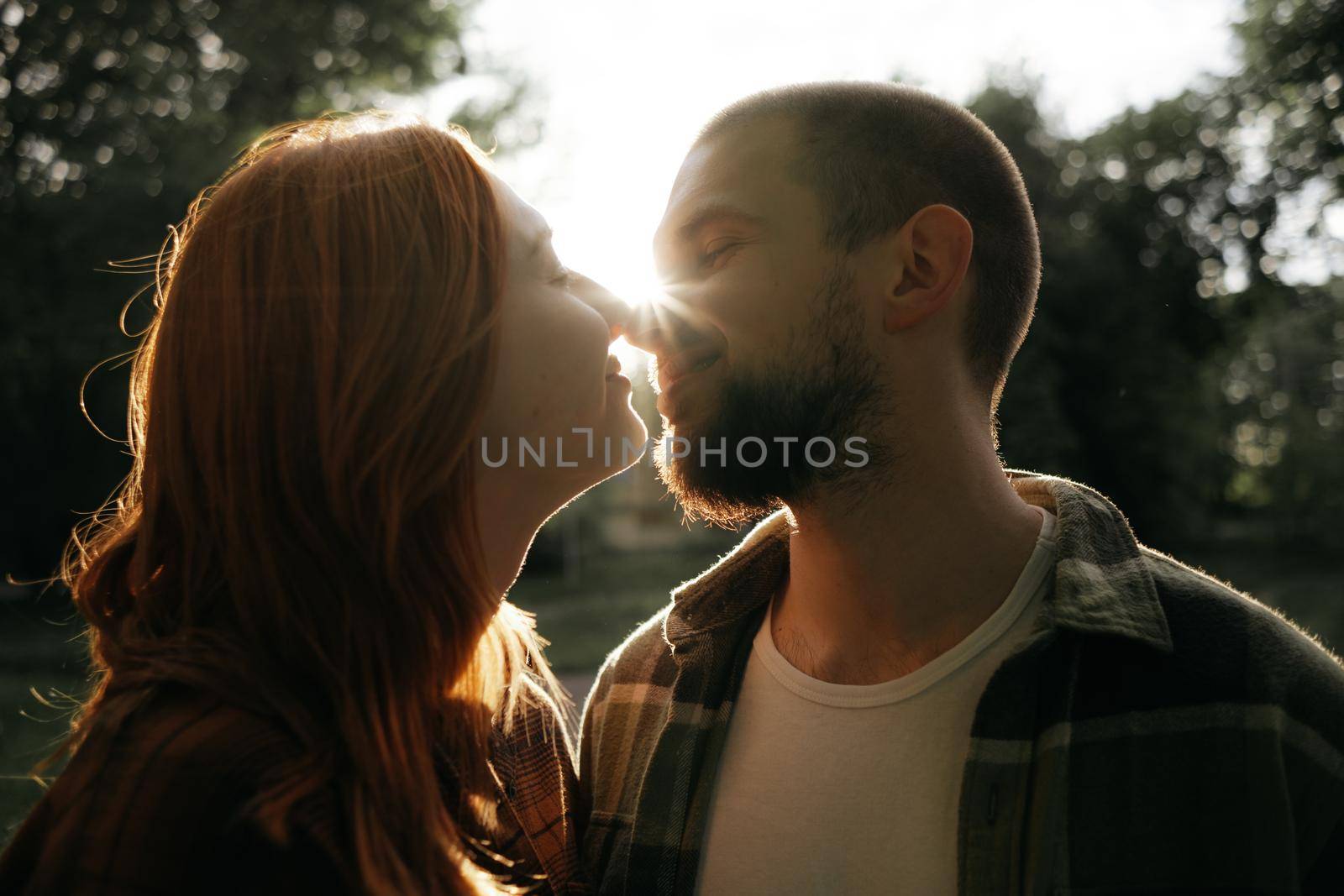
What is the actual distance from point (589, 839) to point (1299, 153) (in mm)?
12406

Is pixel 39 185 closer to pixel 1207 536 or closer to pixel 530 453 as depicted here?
pixel 530 453

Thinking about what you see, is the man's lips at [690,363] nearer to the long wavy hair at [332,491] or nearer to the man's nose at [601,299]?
the man's nose at [601,299]

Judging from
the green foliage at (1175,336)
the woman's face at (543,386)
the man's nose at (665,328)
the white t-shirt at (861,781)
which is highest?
the green foliage at (1175,336)

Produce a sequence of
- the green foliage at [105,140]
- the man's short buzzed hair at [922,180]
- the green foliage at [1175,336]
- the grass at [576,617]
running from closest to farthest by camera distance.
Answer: the man's short buzzed hair at [922,180] < the grass at [576,617] < the green foliage at [105,140] < the green foliage at [1175,336]

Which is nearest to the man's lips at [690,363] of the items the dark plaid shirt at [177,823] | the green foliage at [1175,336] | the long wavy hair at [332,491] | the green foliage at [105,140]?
the long wavy hair at [332,491]

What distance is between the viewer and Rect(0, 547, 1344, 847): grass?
233 inches

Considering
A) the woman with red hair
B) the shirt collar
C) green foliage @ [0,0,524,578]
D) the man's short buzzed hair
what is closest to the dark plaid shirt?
the woman with red hair

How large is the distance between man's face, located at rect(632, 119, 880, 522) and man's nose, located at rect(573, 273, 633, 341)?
0.17 meters

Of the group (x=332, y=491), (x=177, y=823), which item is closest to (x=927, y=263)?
(x=332, y=491)

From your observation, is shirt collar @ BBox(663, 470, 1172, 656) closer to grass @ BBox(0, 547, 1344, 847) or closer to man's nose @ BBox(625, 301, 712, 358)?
man's nose @ BBox(625, 301, 712, 358)

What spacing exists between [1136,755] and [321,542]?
1392 millimetres

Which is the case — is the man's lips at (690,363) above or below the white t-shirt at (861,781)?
above

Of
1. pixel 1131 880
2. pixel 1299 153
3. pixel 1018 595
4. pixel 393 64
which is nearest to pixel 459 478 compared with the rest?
pixel 1018 595

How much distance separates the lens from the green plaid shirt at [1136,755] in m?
1.59
